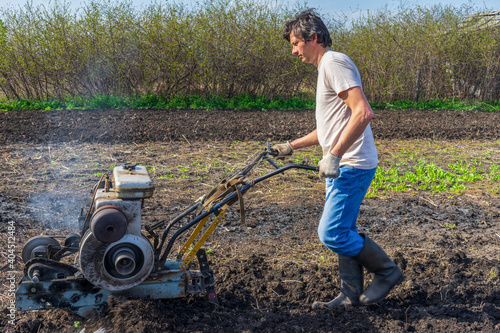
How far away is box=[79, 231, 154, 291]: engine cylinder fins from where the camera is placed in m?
2.88

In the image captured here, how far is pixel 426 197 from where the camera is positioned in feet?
20.3

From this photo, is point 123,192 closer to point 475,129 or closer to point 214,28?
point 475,129

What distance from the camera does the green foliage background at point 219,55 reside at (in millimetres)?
14812

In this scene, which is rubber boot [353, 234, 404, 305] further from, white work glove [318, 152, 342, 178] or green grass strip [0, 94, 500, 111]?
green grass strip [0, 94, 500, 111]

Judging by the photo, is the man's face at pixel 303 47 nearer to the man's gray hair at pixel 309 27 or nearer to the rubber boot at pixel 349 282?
the man's gray hair at pixel 309 27

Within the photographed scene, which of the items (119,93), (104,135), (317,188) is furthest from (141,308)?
(119,93)

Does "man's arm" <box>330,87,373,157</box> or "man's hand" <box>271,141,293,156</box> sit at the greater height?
"man's arm" <box>330,87,373,157</box>

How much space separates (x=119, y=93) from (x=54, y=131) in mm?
5758

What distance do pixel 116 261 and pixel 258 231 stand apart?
7.56 ft

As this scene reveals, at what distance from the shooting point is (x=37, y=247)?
3.35 meters

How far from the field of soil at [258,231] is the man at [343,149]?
336 mm

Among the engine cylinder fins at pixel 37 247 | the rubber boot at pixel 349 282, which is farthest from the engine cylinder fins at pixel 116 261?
the rubber boot at pixel 349 282

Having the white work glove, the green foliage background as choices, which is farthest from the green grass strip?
the white work glove

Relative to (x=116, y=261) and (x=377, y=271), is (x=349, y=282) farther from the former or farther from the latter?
(x=116, y=261)
